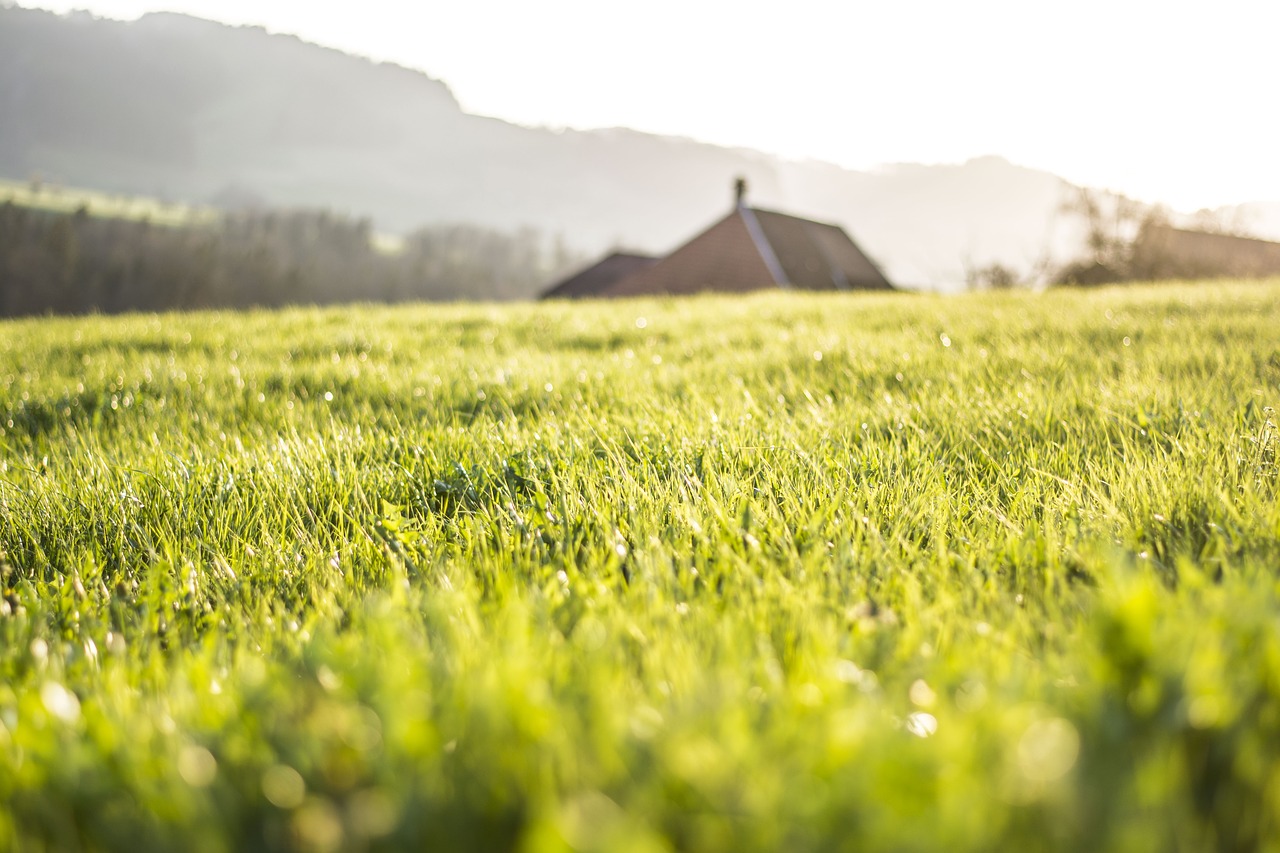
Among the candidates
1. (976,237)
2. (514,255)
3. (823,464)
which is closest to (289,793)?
(823,464)

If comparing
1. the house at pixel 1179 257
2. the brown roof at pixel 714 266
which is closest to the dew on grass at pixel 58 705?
the house at pixel 1179 257

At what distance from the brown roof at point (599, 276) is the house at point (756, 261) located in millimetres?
8463

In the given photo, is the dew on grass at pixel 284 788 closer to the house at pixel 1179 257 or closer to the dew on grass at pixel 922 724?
the dew on grass at pixel 922 724

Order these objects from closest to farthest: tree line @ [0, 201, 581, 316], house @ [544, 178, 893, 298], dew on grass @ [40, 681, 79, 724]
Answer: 1. dew on grass @ [40, 681, 79, 724]
2. house @ [544, 178, 893, 298]
3. tree line @ [0, 201, 581, 316]

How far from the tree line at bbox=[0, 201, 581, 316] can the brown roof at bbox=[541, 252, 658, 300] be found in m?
19.5

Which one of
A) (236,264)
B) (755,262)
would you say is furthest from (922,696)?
(236,264)

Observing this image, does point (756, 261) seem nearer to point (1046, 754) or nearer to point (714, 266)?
point (714, 266)

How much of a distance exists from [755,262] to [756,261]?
7 cm

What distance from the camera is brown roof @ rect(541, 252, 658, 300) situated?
49.5 m

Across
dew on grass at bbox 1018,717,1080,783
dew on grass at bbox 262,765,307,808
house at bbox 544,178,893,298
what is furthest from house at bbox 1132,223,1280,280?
dew on grass at bbox 262,765,307,808

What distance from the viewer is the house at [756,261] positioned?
3594 cm

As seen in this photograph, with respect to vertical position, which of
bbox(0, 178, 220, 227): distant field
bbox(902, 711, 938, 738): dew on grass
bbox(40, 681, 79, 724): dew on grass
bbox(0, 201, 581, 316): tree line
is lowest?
bbox(902, 711, 938, 738): dew on grass

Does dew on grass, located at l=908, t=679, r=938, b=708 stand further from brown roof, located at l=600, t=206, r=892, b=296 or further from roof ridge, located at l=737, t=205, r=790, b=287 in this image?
roof ridge, located at l=737, t=205, r=790, b=287

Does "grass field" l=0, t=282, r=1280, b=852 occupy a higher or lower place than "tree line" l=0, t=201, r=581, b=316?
lower
